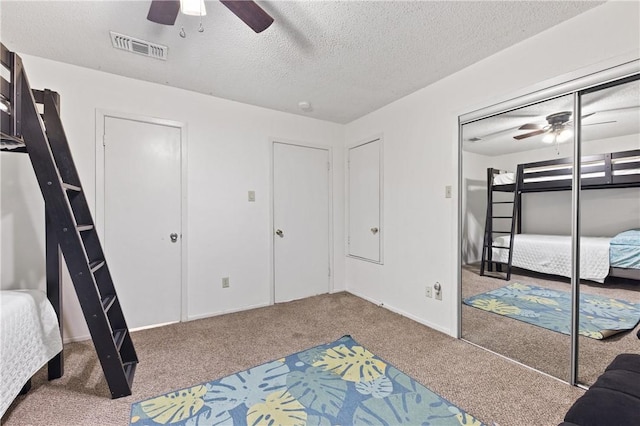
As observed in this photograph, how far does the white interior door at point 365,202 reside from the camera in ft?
11.2

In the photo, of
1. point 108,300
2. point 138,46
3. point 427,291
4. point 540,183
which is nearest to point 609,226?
point 540,183

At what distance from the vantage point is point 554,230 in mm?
1990

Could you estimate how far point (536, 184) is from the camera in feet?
6.84

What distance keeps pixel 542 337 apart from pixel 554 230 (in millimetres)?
809

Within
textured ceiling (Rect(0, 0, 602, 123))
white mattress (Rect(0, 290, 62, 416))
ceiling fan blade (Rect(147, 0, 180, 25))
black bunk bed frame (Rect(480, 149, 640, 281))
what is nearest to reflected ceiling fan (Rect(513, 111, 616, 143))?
black bunk bed frame (Rect(480, 149, 640, 281))

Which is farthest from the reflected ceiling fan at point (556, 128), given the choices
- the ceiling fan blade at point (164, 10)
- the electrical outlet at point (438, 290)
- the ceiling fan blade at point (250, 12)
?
the ceiling fan blade at point (164, 10)

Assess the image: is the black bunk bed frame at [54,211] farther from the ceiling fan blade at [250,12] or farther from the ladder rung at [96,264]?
the ceiling fan blade at [250,12]

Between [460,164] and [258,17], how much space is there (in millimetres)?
1961

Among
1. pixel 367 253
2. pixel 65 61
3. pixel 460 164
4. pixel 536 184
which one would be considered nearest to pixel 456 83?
pixel 460 164

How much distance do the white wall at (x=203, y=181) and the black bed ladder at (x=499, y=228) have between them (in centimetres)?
192

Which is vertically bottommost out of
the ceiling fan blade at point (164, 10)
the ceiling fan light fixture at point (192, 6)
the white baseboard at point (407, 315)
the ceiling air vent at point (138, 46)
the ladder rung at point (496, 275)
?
the white baseboard at point (407, 315)

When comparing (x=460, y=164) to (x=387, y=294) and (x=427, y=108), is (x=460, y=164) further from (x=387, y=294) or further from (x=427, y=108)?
(x=387, y=294)

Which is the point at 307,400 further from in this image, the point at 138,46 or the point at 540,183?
the point at 138,46

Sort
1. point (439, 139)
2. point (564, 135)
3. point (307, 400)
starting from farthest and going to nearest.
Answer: point (439, 139) → point (564, 135) → point (307, 400)
